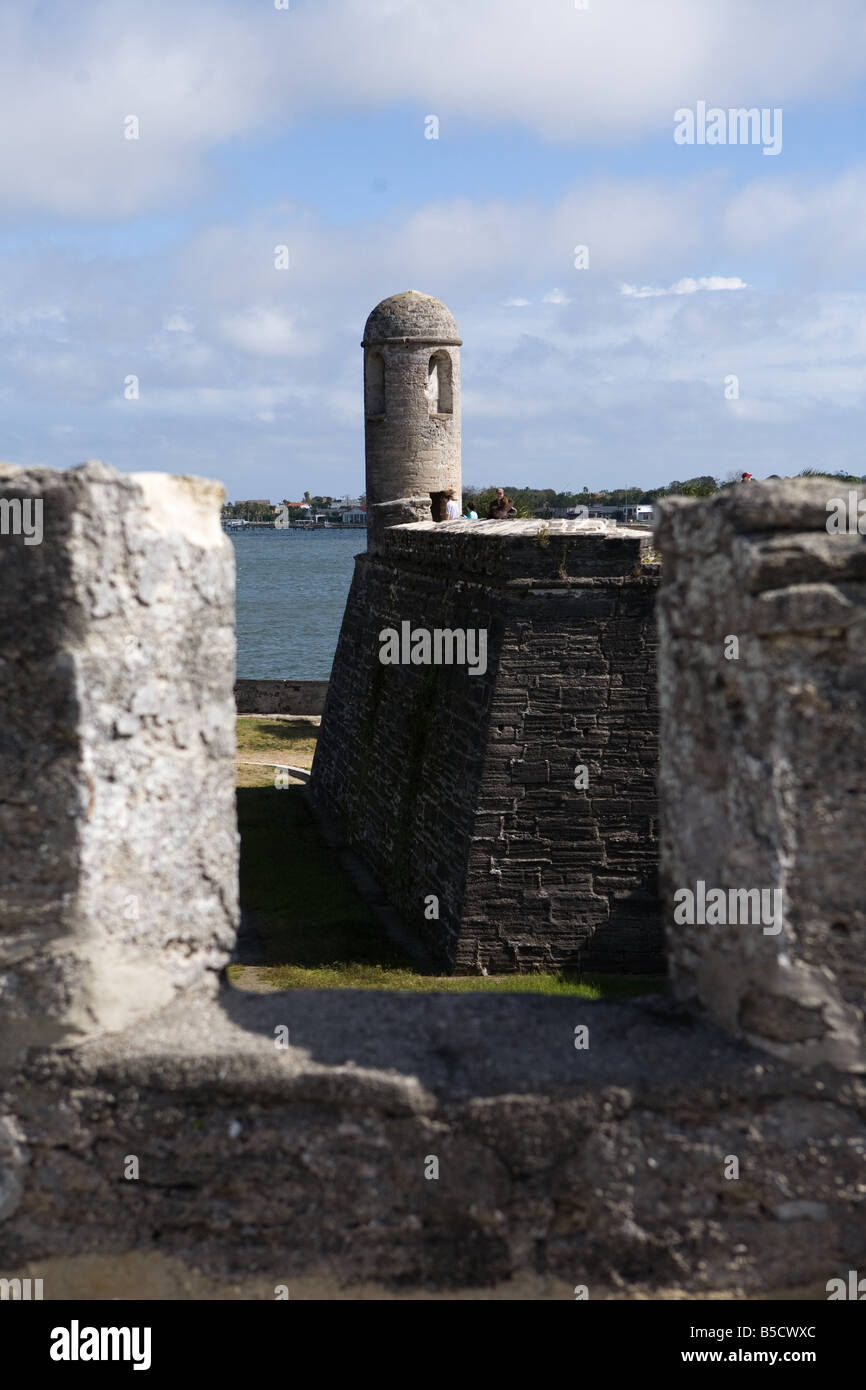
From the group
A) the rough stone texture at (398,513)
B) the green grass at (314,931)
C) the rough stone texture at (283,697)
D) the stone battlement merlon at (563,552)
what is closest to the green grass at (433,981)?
the green grass at (314,931)

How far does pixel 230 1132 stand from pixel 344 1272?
0.54m

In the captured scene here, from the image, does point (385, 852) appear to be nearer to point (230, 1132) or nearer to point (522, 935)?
point (522, 935)

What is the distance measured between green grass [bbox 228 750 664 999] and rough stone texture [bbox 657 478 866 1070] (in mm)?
3560

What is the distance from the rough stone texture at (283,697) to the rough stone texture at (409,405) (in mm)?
8326

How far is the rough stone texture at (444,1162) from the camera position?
3.69 metres

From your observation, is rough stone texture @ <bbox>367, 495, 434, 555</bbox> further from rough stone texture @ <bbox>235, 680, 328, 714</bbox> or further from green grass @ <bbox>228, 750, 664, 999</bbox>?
rough stone texture @ <bbox>235, 680, 328, 714</bbox>

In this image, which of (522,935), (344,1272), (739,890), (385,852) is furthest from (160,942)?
(385,852)

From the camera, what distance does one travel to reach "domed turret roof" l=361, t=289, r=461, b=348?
1845 centimetres

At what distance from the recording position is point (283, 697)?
2667 centimetres

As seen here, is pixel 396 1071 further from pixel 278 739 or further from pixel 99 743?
pixel 278 739

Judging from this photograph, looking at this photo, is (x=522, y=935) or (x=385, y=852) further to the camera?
(x=385, y=852)

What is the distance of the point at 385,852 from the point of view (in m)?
13.5

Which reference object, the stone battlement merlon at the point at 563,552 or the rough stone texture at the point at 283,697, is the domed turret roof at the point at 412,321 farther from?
the rough stone texture at the point at 283,697

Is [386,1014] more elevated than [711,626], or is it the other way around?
[711,626]
